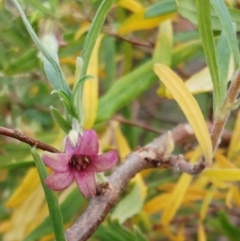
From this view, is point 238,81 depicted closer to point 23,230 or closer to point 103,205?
point 103,205

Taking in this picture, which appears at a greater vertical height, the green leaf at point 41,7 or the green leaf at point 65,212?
the green leaf at point 41,7

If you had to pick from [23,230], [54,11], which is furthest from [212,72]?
[23,230]

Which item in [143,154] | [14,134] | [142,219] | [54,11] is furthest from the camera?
[142,219]

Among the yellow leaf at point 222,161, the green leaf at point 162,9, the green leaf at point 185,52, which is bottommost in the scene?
the yellow leaf at point 222,161

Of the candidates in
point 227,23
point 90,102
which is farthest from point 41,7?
point 227,23

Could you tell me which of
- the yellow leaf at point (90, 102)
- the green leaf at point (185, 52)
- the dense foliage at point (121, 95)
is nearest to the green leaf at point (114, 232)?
the dense foliage at point (121, 95)

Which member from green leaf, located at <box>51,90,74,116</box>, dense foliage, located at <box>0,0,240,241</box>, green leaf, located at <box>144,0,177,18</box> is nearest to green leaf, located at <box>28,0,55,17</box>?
dense foliage, located at <box>0,0,240,241</box>

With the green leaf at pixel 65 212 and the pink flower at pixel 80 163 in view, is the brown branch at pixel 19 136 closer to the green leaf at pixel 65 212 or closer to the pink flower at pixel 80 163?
the pink flower at pixel 80 163

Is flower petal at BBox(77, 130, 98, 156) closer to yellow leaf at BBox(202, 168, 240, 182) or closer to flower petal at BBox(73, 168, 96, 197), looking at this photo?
flower petal at BBox(73, 168, 96, 197)

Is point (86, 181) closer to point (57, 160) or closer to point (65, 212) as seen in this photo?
point (57, 160)
